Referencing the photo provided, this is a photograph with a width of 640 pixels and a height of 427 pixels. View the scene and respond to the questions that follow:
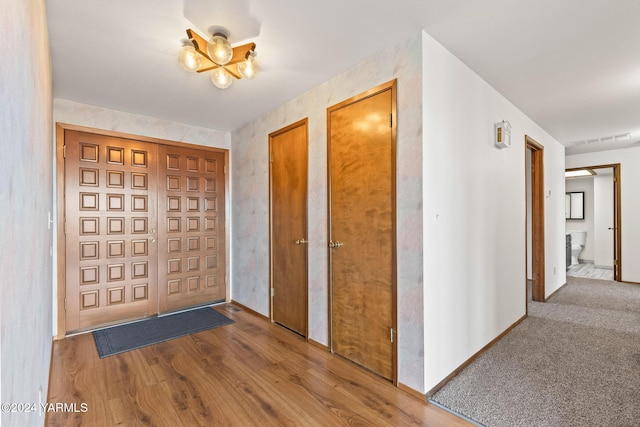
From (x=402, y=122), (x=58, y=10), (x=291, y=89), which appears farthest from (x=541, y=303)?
(x=58, y=10)

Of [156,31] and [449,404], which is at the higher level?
[156,31]

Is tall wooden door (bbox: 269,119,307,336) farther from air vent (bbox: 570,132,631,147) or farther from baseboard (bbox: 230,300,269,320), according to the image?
air vent (bbox: 570,132,631,147)

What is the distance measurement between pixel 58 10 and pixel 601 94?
4.54 meters

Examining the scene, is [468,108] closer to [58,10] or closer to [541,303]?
[58,10]

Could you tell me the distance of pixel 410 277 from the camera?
2.07m

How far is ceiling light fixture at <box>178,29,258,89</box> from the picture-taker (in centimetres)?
198

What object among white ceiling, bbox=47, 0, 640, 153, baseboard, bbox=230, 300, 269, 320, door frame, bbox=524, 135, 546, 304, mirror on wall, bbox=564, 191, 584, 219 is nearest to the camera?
white ceiling, bbox=47, 0, 640, 153

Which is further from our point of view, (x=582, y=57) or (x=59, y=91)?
(x=59, y=91)

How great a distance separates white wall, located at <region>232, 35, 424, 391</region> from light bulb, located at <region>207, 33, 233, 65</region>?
1.00 meters

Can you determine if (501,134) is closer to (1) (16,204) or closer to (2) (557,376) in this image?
(2) (557,376)

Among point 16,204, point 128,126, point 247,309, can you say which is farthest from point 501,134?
point 128,126

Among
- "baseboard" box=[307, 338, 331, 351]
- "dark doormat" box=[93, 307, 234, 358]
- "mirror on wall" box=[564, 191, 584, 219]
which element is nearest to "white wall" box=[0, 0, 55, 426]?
"dark doormat" box=[93, 307, 234, 358]

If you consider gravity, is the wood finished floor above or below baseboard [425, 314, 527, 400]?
below

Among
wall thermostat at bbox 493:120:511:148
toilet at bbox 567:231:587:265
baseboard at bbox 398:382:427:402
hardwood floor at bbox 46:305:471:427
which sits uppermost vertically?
wall thermostat at bbox 493:120:511:148
